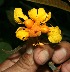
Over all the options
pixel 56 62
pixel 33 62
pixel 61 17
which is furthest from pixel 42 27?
pixel 61 17

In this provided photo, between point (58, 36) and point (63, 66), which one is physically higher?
point (58, 36)

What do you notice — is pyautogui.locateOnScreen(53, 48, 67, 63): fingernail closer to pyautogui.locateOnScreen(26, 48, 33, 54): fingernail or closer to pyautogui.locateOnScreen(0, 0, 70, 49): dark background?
pyautogui.locateOnScreen(0, 0, 70, 49): dark background

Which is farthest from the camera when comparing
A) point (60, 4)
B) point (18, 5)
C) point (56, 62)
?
point (18, 5)

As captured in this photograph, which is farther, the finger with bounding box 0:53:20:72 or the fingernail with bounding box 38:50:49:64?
the finger with bounding box 0:53:20:72

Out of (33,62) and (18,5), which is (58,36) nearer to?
(33,62)

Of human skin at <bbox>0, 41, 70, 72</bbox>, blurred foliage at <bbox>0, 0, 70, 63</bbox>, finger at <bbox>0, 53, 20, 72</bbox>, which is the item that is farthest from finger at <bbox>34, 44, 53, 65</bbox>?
finger at <bbox>0, 53, 20, 72</bbox>

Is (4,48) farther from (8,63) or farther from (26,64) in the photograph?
(26,64)
